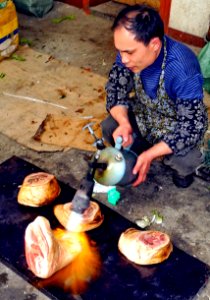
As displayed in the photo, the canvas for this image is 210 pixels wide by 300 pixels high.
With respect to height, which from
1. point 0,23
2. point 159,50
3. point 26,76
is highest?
point 159,50

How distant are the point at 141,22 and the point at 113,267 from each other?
1652 mm

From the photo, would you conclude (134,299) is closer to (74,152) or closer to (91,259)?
(91,259)

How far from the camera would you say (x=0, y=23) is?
5.71 meters

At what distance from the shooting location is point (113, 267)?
3.13 meters

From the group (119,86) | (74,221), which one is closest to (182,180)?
(119,86)

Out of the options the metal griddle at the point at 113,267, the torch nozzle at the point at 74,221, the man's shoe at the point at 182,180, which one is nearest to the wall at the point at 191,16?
the man's shoe at the point at 182,180

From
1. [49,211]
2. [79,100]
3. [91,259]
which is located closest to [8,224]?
[49,211]

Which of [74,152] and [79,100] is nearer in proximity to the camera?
[74,152]

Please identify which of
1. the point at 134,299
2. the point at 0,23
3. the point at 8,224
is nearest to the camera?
the point at 134,299

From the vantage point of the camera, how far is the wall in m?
5.96

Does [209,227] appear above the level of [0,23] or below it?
below

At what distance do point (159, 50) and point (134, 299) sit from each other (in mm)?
1738

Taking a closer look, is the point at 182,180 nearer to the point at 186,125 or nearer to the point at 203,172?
the point at 203,172

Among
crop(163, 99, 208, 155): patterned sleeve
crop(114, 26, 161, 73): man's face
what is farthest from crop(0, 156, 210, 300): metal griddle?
crop(114, 26, 161, 73): man's face
